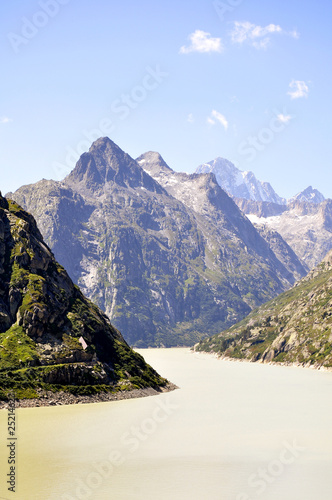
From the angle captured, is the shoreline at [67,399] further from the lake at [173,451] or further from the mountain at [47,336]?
the lake at [173,451]

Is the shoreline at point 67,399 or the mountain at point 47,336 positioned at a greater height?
the mountain at point 47,336

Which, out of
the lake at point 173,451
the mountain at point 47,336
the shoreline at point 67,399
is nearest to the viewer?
the lake at point 173,451

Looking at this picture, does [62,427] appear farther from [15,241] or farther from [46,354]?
[15,241]

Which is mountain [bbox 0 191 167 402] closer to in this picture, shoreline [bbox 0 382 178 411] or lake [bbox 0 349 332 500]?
shoreline [bbox 0 382 178 411]

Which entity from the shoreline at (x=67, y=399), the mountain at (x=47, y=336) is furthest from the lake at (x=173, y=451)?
the mountain at (x=47, y=336)

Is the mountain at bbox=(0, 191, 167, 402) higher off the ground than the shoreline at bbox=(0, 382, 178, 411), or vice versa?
the mountain at bbox=(0, 191, 167, 402)

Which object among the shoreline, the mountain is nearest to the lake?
the shoreline

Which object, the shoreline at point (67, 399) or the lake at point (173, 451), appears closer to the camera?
the lake at point (173, 451)
